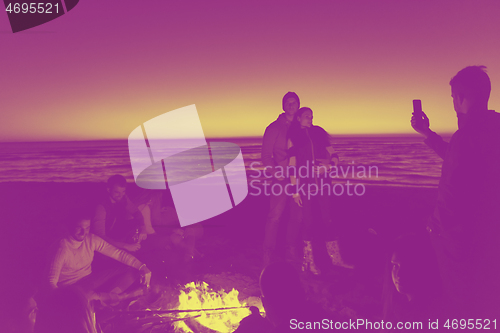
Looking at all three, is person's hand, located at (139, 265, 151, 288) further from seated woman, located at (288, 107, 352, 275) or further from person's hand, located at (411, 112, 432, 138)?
person's hand, located at (411, 112, 432, 138)

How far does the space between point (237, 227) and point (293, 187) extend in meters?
3.24

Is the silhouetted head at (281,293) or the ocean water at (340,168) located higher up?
the silhouetted head at (281,293)

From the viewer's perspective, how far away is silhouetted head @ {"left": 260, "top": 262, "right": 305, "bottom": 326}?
1.55 m

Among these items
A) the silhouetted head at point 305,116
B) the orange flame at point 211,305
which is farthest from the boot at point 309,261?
the silhouetted head at point 305,116

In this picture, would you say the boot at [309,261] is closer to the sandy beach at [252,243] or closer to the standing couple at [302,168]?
the standing couple at [302,168]

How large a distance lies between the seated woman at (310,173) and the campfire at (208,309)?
1.15 metres

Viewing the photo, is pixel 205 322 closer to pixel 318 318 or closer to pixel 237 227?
pixel 318 318

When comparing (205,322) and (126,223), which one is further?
(126,223)

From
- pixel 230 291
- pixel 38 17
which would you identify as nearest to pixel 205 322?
Result: pixel 230 291

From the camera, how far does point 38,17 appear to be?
485 cm

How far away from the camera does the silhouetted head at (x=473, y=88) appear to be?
5.86 ft

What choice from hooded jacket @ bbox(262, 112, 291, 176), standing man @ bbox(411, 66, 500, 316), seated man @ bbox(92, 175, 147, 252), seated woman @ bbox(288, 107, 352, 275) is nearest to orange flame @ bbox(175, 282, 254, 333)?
seated man @ bbox(92, 175, 147, 252)

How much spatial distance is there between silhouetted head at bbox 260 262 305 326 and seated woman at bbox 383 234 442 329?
2.07ft

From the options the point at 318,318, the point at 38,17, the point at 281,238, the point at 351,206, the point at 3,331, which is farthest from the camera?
the point at 351,206
